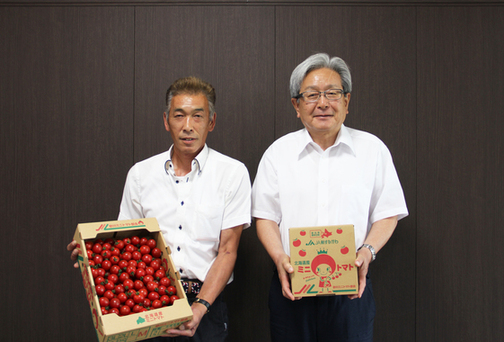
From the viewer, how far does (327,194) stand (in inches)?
55.8

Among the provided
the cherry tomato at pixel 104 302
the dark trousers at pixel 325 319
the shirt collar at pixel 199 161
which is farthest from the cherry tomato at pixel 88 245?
the dark trousers at pixel 325 319

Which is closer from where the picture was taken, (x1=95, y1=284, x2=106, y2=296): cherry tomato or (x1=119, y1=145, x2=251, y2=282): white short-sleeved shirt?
(x1=95, y1=284, x2=106, y2=296): cherry tomato

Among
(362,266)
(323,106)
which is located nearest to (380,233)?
(362,266)

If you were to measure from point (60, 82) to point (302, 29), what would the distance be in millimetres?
1663

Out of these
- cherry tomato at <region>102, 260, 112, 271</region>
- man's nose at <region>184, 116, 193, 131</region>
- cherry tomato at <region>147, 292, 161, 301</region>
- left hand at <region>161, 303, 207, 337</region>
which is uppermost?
man's nose at <region>184, 116, 193, 131</region>

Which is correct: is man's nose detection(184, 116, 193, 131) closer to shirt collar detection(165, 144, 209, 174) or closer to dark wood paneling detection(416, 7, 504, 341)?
shirt collar detection(165, 144, 209, 174)

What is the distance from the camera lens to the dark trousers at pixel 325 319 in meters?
1.34

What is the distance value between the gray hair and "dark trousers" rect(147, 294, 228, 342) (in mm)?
1084

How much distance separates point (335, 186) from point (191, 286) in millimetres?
796

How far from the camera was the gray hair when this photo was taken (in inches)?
55.9

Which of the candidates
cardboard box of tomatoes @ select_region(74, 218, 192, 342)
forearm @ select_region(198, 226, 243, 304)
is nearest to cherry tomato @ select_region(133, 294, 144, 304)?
cardboard box of tomatoes @ select_region(74, 218, 192, 342)

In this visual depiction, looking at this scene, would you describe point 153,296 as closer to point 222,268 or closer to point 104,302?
point 104,302

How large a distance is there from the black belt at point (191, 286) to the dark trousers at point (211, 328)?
0.03m

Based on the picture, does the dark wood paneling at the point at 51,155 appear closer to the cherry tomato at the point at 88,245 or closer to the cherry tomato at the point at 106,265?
the cherry tomato at the point at 88,245
